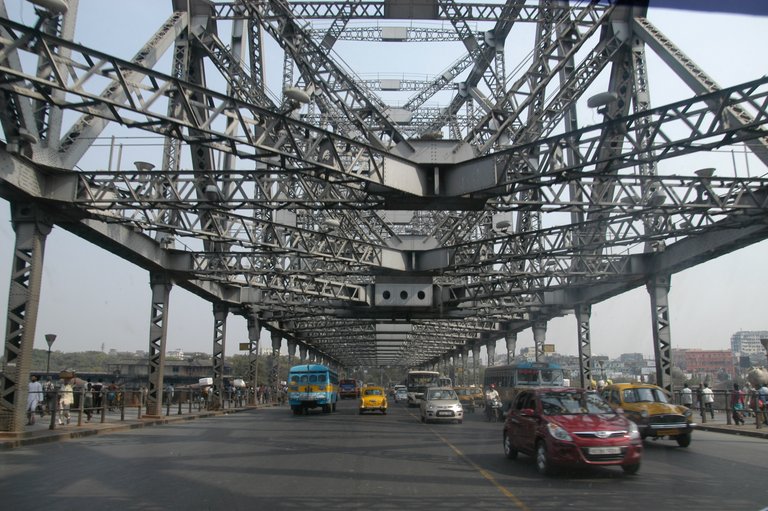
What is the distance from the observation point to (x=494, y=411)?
3631 cm

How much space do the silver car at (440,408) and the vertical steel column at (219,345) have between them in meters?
A: 15.6

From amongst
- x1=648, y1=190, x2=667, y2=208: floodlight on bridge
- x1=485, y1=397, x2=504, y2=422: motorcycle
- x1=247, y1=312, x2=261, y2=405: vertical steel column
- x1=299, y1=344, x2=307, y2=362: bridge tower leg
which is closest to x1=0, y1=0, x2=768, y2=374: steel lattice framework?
x1=648, y1=190, x2=667, y2=208: floodlight on bridge

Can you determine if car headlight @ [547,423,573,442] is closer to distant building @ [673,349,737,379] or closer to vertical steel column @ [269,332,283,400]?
vertical steel column @ [269,332,283,400]

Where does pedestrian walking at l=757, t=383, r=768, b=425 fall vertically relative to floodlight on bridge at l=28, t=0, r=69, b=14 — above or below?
below

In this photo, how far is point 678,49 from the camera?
67.1ft

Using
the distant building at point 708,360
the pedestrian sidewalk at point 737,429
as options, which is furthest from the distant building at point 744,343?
the pedestrian sidewalk at point 737,429

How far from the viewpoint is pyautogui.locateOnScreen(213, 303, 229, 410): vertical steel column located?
41.6 m

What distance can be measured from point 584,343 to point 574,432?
31353 mm

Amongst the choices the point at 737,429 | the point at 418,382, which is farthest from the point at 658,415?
the point at 418,382

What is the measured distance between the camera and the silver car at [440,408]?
102ft

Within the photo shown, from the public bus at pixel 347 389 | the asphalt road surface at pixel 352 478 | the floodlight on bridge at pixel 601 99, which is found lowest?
the public bus at pixel 347 389

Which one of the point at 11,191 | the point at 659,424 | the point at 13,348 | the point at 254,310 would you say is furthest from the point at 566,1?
the point at 254,310

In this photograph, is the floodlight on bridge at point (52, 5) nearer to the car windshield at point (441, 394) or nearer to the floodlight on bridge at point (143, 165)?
the floodlight on bridge at point (143, 165)

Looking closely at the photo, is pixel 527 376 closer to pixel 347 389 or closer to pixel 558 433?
pixel 558 433
